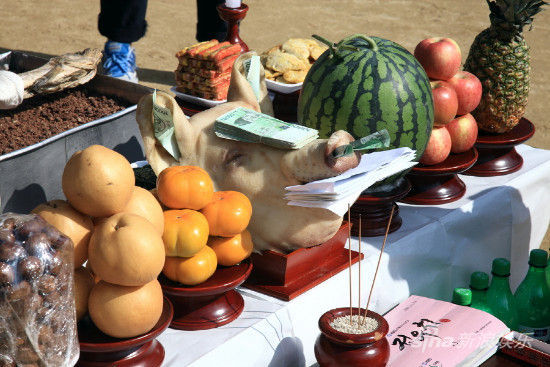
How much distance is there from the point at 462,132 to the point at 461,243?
317mm

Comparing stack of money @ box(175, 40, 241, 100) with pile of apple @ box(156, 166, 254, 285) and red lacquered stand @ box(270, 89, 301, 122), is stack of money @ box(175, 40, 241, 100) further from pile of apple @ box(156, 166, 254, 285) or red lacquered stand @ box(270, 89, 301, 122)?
pile of apple @ box(156, 166, 254, 285)

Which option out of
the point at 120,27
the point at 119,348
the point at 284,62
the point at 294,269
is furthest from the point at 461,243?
→ the point at 120,27

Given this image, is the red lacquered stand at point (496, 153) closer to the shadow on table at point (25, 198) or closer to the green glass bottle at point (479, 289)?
the green glass bottle at point (479, 289)

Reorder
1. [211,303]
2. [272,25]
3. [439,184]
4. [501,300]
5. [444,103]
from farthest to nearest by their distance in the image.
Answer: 1. [272,25]
2. [439,184]
3. [444,103]
4. [501,300]
5. [211,303]

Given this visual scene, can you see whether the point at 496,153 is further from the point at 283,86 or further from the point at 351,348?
the point at 351,348

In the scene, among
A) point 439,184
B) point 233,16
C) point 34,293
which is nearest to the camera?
point 34,293

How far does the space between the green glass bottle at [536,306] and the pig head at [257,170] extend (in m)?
0.64

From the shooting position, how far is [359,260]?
1.63 meters

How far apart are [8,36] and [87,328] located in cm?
506

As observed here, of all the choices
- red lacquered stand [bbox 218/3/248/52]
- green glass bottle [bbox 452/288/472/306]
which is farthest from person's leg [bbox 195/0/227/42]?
green glass bottle [bbox 452/288/472/306]

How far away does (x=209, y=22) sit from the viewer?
4.27m

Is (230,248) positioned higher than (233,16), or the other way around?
(233,16)

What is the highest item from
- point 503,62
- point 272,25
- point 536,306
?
point 503,62

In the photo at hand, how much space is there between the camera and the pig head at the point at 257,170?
4.85 ft
